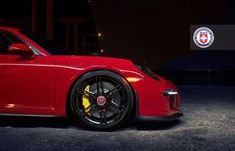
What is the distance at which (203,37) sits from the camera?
15266mm

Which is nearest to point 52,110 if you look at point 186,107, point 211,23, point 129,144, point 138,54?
point 129,144

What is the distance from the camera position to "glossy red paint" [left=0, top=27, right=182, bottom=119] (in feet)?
13.4

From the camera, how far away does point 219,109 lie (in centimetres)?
604

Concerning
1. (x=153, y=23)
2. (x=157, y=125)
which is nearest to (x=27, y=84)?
(x=157, y=125)

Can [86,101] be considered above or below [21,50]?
below

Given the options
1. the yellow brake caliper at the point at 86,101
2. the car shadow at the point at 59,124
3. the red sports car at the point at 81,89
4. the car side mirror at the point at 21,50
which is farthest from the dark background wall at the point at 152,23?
the car side mirror at the point at 21,50

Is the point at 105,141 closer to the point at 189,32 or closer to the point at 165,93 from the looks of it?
the point at 165,93

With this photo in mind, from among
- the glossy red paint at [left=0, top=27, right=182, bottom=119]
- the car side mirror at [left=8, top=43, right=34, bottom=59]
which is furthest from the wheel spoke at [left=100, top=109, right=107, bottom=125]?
the car side mirror at [left=8, top=43, right=34, bottom=59]

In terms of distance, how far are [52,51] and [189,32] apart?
13.5 meters

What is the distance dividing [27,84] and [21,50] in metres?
0.39

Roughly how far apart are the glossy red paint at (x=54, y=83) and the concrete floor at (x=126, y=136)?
254 mm

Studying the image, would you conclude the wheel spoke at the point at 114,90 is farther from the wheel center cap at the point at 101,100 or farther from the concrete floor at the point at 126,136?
the concrete floor at the point at 126,136

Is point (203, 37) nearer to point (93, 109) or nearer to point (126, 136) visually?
point (93, 109)

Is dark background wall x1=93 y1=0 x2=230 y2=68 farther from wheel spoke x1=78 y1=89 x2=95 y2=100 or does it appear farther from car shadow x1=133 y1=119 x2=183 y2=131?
wheel spoke x1=78 y1=89 x2=95 y2=100
